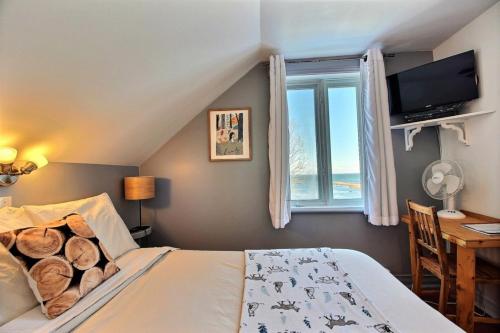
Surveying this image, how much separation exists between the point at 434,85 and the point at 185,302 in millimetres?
2649

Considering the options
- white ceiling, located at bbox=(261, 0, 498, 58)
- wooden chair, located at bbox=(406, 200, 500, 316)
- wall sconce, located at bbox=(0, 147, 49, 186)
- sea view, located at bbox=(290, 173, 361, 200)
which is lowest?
wooden chair, located at bbox=(406, 200, 500, 316)

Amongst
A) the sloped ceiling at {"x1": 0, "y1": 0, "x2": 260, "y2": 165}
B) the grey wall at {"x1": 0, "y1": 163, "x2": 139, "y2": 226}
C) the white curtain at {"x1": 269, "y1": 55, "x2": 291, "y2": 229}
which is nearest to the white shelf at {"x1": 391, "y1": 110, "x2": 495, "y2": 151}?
the white curtain at {"x1": 269, "y1": 55, "x2": 291, "y2": 229}

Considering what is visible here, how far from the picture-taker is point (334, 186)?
2564mm


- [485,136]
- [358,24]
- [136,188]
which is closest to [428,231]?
[485,136]

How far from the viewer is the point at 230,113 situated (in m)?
2.58

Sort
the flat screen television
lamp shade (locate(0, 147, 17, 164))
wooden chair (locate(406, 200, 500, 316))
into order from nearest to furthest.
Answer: lamp shade (locate(0, 147, 17, 164)), wooden chair (locate(406, 200, 500, 316)), the flat screen television

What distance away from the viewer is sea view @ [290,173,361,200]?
2543 mm

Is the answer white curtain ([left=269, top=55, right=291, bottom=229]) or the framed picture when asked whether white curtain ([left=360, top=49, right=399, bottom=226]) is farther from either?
the framed picture

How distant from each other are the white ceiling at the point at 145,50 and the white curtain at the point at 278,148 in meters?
0.27

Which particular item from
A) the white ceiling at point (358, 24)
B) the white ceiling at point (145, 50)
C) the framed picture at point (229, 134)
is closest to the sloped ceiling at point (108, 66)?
the white ceiling at point (145, 50)

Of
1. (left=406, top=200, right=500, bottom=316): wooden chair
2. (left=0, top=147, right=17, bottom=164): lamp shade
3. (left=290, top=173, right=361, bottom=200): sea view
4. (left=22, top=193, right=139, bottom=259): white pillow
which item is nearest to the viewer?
(left=0, top=147, right=17, bottom=164): lamp shade

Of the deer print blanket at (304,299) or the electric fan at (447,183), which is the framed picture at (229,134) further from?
the electric fan at (447,183)

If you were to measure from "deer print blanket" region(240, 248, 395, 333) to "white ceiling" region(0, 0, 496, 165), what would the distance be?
1449mm

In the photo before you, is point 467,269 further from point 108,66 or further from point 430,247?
point 108,66
